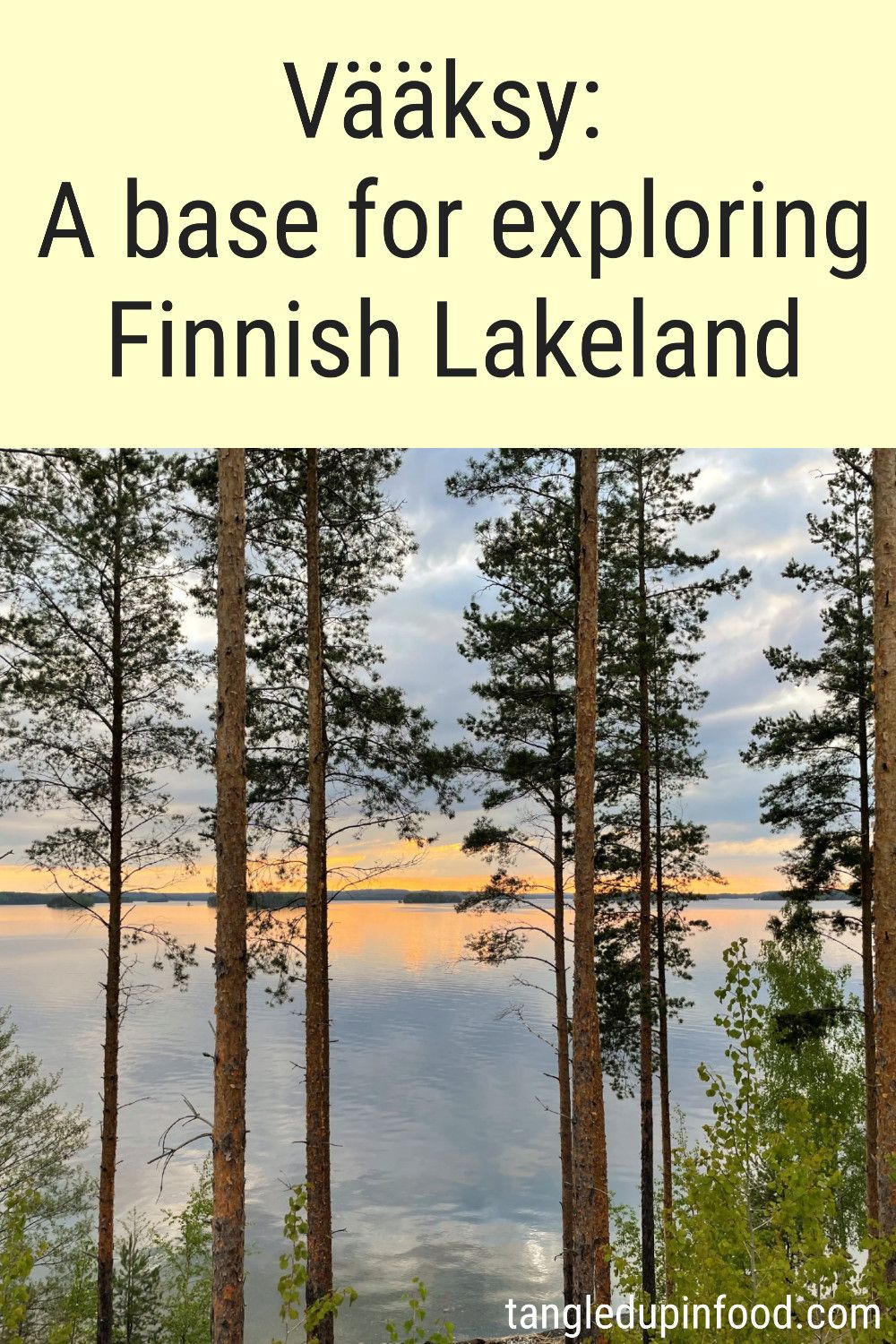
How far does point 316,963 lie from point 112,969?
2575 mm

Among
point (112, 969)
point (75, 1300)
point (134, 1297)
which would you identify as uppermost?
point (112, 969)

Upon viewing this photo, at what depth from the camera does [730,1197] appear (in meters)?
4.01

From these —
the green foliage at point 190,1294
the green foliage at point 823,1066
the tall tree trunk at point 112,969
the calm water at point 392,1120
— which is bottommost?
the calm water at point 392,1120

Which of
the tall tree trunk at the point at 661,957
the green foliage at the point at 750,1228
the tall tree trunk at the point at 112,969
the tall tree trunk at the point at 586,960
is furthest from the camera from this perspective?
the tall tree trunk at the point at 661,957

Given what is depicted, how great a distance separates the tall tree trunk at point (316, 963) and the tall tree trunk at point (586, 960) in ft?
7.88

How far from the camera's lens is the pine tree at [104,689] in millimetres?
9781

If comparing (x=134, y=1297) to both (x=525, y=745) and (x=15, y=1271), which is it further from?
(x=15, y=1271)

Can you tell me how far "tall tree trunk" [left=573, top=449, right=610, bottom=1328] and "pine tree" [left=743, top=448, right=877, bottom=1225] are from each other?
592cm

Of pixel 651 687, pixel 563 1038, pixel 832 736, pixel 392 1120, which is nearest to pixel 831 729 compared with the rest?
pixel 832 736

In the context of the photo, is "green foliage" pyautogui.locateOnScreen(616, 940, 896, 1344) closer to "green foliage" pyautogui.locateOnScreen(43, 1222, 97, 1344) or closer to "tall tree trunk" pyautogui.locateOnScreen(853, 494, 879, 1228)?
"tall tree trunk" pyautogui.locateOnScreen(853, 494, 879, 1228)

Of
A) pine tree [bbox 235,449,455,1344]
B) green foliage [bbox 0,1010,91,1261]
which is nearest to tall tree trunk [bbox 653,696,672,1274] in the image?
pine tree [bbox 235,449,455,1344]

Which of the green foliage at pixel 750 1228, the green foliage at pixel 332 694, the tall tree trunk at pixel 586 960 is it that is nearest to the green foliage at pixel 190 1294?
the green foliage at pixel 332 694

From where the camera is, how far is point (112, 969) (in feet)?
32.7

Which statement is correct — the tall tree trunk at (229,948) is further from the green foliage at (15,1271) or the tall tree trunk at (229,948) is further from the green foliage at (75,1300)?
the green foliage at (75,1300)
